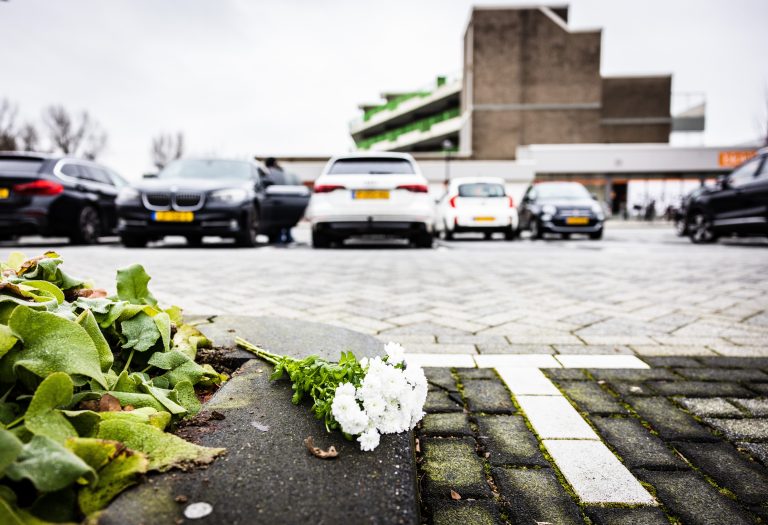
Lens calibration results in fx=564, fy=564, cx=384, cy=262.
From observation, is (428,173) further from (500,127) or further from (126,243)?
(126,243)

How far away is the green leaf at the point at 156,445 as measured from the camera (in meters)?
1.23

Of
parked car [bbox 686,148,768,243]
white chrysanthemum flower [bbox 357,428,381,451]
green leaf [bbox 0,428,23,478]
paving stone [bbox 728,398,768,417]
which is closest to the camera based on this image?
green leaf [bbox 0,428,23,478]

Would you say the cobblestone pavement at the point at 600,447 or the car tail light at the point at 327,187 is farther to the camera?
the car tail light at the point at 327,187

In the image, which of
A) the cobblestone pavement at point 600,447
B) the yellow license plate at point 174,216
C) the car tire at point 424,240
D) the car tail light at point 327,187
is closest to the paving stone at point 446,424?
the cobblestone pavement at point 600,447

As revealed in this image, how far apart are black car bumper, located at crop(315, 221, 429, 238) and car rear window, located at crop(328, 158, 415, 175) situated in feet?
2.86

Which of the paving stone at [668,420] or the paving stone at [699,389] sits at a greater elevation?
the paving stone at [699,389]

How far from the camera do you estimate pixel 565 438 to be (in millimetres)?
1882

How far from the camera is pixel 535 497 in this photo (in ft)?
4.97

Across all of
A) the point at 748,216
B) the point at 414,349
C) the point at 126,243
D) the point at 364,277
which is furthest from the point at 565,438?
the point at 748,216

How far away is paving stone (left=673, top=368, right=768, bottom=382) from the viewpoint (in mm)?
2571

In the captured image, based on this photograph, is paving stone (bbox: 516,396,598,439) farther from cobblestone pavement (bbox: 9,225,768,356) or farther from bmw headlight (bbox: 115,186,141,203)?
bmw headlight (bbox: 115,186,141,203)

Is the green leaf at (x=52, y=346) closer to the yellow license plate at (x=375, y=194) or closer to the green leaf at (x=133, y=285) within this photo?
the green leaf at (x=133, y=285)

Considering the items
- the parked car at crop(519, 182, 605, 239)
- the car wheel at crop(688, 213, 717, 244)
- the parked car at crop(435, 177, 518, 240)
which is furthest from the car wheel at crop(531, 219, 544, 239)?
the car wheel at crop(688, 213, 717, 244)

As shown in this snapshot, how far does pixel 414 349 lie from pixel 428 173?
35.2 m
